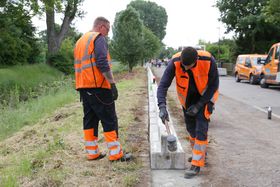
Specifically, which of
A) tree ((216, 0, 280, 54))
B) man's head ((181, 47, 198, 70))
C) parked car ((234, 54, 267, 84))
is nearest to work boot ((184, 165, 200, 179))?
man's head ((181, 47, 198, 70))

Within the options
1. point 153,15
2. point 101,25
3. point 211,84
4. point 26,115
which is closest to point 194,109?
point 211,84

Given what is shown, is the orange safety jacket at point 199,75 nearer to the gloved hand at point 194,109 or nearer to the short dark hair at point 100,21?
the gloved hand at point 194,109

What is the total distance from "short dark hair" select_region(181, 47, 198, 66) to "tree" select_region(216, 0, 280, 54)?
34.5 meters

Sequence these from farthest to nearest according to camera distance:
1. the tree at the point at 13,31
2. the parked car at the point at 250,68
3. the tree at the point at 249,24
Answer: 1. the tree at the point at 249,24
2. the parked car at the point at 250,68
3. the tree at the point at 13,31

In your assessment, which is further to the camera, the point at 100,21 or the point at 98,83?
the point at 100,21

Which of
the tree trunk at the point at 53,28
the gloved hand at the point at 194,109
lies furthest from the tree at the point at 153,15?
the gloved hand at the point at 194,109

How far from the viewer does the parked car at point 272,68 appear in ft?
57.4

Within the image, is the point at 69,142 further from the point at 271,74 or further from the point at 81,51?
the point at 271,74

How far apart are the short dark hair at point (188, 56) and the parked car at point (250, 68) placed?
58.9 ft

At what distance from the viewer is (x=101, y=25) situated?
→ 5.26 metres

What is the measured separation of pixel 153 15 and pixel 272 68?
75.4 metres

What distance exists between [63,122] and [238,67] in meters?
19.6

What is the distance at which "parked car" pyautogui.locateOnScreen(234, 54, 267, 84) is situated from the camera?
22.6 m

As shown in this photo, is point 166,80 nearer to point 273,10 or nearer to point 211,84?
point 211,84
